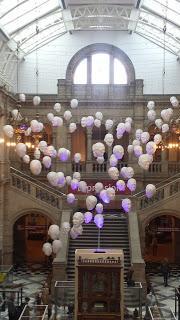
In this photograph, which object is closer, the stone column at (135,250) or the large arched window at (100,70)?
the stone column at (135,250)

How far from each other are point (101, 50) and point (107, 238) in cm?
1149

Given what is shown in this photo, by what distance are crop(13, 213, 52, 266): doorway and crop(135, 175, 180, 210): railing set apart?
5.38 metres

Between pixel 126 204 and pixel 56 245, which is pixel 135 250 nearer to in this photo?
pixel 126 204

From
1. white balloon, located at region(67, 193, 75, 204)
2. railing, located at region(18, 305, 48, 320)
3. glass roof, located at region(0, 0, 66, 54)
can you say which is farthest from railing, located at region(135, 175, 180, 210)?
railing, located at region(18, 305, 48, 320)

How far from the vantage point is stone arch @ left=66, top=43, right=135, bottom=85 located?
30312mm

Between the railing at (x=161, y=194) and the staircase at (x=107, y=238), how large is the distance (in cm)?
117

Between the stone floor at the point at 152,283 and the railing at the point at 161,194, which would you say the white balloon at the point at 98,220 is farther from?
the stone floor at the point at 152,283

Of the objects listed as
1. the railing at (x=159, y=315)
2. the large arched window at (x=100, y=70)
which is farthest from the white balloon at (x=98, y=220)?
the large arched window at (x=100, y=70)

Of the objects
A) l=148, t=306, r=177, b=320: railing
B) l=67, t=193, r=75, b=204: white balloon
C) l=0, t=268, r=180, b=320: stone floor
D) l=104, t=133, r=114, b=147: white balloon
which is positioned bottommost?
l=148, t=306, r=177, b=320: railing

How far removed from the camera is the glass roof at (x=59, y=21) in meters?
25.2

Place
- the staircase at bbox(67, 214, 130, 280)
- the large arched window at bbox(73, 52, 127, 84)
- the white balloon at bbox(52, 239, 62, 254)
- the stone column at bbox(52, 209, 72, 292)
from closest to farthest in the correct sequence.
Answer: the white balloon at bbox(52, 239, 62, 254), the stone column at bbox(52, 209, 72, 292), the staircase at bbox(67, 214, 130, 280), the large arched window at bbox(73, 52, 127, 84)

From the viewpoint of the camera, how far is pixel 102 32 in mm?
30859

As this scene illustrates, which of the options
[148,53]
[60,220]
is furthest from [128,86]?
[60,220]

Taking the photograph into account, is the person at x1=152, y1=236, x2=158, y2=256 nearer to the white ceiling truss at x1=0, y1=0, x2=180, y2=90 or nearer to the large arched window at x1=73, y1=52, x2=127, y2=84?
the large arched window at x1=73, y1=52, x2=127, y2=84
